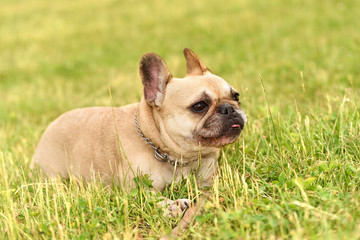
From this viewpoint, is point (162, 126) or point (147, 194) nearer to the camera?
point (147, 194)

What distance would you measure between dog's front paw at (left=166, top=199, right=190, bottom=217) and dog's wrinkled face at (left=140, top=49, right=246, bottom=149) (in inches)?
19.1

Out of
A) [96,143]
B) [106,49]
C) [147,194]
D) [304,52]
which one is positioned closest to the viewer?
[147,194]

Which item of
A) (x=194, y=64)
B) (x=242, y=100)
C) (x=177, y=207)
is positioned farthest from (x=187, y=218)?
(x=242, y=100)

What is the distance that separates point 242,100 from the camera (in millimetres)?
5129

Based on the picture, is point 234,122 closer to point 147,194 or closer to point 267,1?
point 147,194

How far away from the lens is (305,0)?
38.0 feet

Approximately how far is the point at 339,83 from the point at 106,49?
613 cm

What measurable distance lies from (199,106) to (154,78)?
0.50 meters

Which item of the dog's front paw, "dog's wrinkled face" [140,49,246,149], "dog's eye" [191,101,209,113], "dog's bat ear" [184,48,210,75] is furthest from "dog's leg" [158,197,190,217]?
"dog's bat ear" [184,48,210,75]

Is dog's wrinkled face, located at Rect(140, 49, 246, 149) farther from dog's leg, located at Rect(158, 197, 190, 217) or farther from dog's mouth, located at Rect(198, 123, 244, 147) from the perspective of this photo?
dog's leg, located at Rect(158, 197, 190, 217)

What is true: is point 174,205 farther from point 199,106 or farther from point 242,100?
point 242,100

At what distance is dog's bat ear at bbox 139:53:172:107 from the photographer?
11.5 feet

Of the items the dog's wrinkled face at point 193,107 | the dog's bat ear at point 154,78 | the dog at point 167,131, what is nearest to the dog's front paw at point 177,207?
the dog at point 167,131

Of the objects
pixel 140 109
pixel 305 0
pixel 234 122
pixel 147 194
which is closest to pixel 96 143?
pixel 140 109
